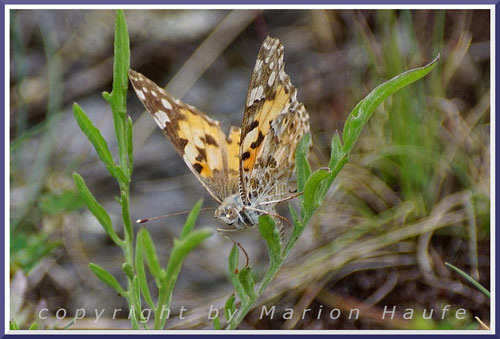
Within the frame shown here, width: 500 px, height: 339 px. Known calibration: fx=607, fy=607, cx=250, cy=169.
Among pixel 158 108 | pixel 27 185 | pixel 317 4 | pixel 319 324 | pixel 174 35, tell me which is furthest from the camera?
pixel 174 35

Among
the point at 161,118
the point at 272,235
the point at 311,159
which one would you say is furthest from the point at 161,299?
the point at 311,159

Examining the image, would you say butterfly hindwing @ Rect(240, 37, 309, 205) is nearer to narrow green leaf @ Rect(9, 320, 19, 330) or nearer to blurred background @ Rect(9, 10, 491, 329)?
blurred background @ Rect(9, 10, 491, 329)

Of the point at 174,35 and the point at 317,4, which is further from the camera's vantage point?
the point at 174,35

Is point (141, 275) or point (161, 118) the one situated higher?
point (161, 118)

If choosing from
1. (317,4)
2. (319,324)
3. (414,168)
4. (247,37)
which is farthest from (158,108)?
(414,168)

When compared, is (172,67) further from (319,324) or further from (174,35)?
(319,324)

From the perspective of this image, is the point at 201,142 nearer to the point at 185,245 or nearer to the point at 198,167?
the point at 198,167
